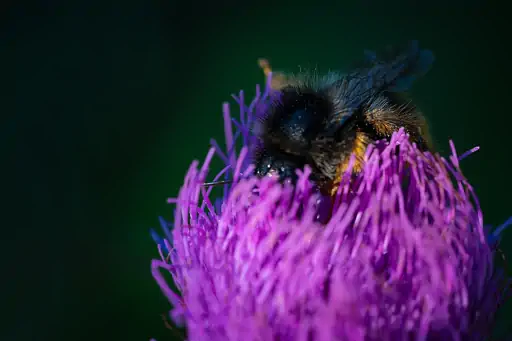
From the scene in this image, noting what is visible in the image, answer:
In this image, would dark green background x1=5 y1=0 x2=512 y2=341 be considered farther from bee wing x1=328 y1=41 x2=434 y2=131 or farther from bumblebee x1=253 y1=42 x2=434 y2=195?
bumblebee x1=253 y1=42 x2=434 y2=195

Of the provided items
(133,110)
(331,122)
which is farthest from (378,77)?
(133,110)

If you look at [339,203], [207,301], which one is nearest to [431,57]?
[339,203]

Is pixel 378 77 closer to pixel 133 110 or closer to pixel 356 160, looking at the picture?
pixel 356 160

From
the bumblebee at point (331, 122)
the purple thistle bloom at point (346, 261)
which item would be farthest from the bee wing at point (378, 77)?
the purple thistle bloom at point (346, 261)

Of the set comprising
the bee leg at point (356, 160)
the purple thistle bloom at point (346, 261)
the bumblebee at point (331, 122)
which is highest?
the bumblebee at point (331, 122)

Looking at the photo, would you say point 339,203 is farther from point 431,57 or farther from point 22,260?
→ point 22,260

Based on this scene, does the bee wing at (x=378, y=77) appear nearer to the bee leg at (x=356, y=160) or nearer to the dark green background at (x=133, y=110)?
→ the bee leg at (x=356, y=160)
